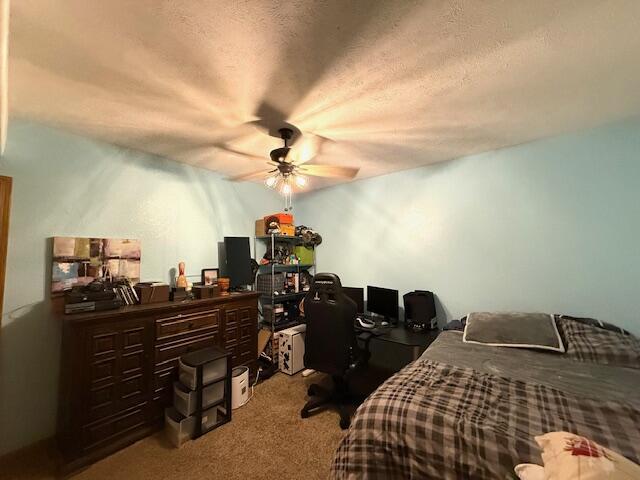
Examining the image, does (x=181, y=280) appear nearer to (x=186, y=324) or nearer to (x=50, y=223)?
(x=186, y=324)

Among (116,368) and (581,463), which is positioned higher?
(581,463)

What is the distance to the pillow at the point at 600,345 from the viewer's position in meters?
1.71

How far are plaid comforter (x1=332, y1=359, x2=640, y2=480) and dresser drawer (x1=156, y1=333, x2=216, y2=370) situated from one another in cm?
162

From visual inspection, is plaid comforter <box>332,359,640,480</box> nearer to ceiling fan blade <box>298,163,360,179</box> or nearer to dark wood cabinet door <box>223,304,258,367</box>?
ceiling fan blade <box>298,163,360,179</box>

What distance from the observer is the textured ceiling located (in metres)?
1.13

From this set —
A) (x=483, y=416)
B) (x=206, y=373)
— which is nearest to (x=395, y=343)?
(x=483, y=416)

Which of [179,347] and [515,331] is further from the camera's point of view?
[179,347]

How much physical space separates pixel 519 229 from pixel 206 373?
305 centimetres

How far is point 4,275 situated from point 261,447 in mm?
2209

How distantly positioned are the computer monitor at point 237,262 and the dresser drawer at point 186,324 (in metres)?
0.60

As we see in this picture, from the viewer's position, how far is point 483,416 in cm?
117

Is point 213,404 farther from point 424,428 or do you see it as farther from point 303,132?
point 303,132

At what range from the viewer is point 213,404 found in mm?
2133

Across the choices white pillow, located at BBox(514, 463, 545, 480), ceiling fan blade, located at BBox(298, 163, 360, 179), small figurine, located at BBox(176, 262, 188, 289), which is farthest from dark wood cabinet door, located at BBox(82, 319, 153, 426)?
white pillow, located at BBox(514, 463, 545, 480)
